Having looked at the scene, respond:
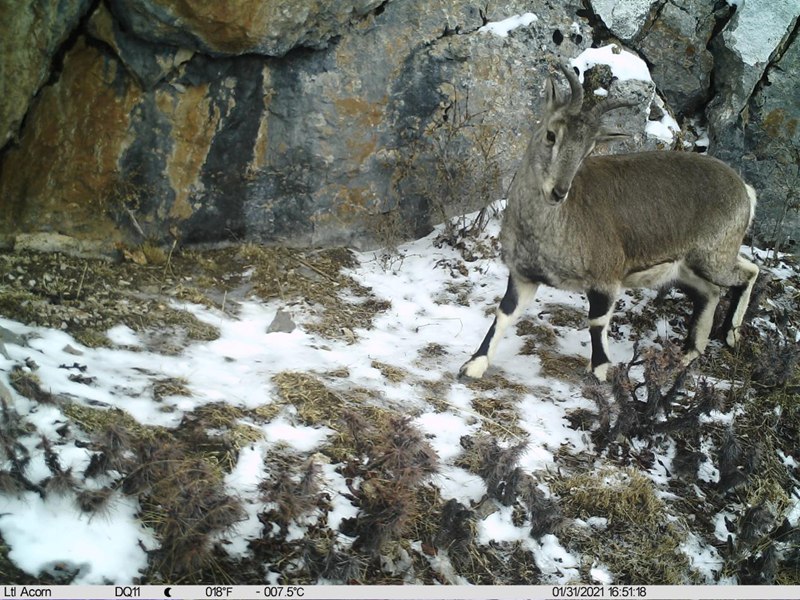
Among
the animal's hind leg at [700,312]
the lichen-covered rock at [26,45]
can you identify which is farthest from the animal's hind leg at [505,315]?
the lichen-covered rock at [26,45]

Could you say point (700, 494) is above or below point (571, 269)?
below

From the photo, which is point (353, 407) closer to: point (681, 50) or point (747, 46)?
point (681, 50)

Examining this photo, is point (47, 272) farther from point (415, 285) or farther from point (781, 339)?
point (781, 339)

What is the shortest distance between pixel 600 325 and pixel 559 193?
1.14 meters

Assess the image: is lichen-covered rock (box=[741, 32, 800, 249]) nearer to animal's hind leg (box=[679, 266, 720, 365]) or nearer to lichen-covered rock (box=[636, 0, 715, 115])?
lichen-covered rock (box=[636, 0, 715, 115])

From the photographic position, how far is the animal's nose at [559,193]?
5.14m

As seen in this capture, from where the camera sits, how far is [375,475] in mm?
4098

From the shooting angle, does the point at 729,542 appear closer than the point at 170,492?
No

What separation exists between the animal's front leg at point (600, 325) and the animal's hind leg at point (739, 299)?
50.0 inches

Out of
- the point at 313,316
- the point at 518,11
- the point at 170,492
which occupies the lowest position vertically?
the point at 313,316

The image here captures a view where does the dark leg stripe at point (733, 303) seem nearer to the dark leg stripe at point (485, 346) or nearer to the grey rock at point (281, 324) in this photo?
the dark leg stripe at point (485, 346)

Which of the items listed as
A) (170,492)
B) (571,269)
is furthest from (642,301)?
(170,492)

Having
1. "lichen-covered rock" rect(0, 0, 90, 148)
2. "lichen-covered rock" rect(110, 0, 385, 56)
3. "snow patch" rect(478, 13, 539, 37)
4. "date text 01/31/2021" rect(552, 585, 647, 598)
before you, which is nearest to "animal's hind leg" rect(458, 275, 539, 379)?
"date text 01/31/2021" rect(552, 585, 647, 598)

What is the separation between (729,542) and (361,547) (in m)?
2.03
